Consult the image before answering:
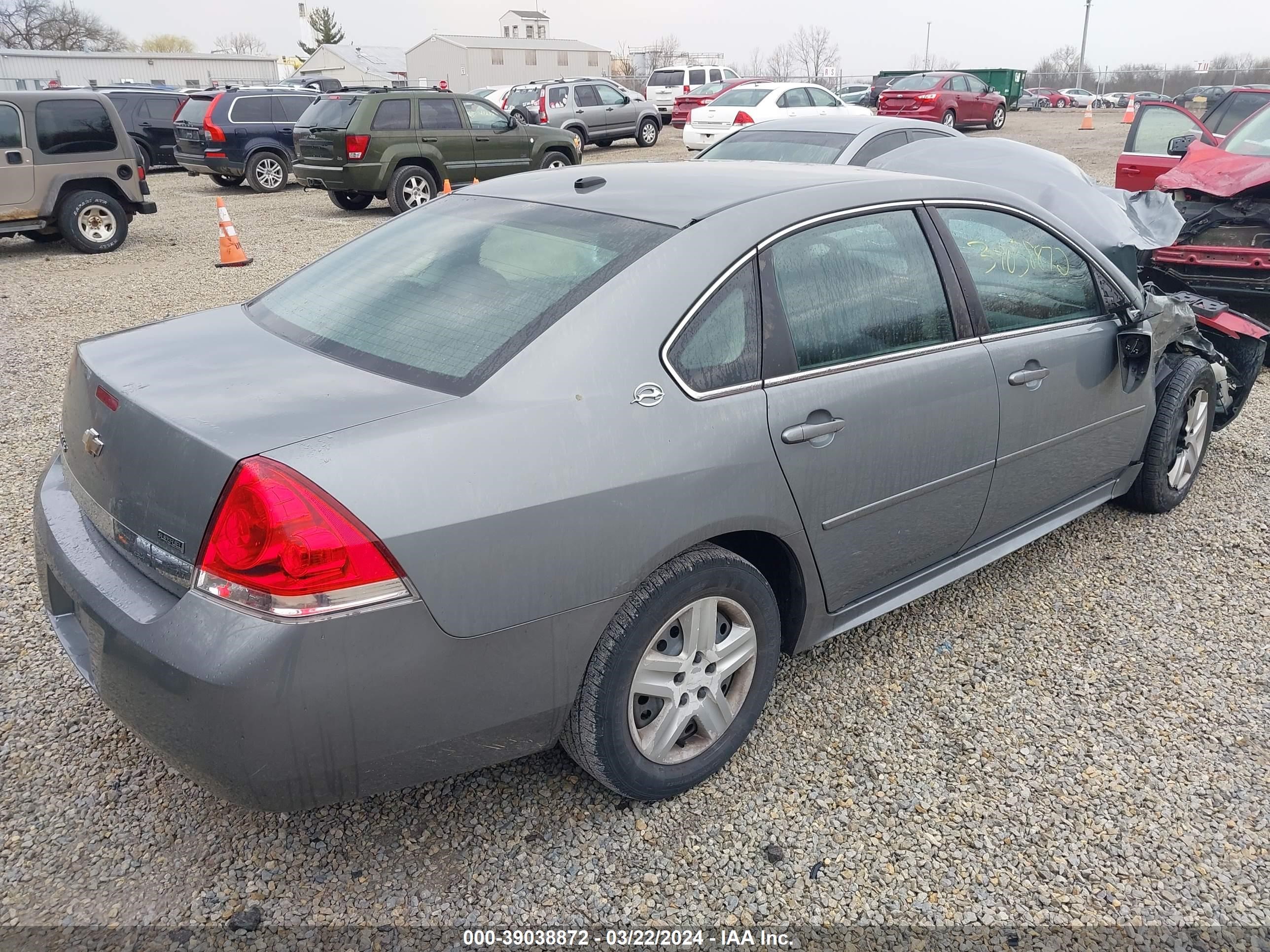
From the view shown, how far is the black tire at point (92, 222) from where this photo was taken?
10930 millimetres

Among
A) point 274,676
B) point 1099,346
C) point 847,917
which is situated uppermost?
point 1099,346

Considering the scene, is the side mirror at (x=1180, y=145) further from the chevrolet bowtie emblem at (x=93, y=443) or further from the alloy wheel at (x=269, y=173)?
the alloy wheel at (x=269, y=173)

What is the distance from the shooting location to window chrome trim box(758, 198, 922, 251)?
2.65 m

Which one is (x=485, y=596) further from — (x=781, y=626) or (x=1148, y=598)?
(x=1148, y=598)

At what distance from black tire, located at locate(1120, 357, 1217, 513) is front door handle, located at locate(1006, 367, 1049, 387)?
1.10 m

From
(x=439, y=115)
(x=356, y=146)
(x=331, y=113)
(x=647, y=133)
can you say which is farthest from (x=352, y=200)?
(x=647, y=133)

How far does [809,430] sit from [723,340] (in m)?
0.35

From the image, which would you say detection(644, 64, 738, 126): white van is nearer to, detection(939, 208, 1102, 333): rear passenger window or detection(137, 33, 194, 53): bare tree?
detection(939, 208, 1102, 333): rear passenger window

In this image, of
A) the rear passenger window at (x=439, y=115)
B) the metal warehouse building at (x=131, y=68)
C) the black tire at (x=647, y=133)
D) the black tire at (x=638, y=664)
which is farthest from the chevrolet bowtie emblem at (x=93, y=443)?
the metal warehouse building at (x=131, y=68)

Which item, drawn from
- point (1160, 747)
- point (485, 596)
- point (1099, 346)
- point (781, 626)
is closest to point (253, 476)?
point (485, 596)

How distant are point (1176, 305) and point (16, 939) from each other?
4631 mm

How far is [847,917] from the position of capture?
7.45 ft

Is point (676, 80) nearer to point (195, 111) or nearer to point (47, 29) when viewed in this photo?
point (195, 111)

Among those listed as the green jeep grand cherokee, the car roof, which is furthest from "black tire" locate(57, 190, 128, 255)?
the car roof
